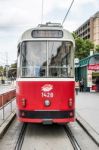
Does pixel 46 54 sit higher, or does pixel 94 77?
pixel 46 54

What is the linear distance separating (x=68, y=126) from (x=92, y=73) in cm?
2833

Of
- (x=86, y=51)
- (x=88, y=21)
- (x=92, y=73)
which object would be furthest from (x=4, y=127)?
(x=88, y=21)

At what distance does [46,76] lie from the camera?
45.5 feet

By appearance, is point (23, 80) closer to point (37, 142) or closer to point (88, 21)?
point (37, 142)

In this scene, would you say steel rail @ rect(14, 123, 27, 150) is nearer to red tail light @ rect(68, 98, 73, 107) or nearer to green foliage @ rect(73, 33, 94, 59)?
red tail light @ rect(68, 98, 73, 107)

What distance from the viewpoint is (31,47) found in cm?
1420

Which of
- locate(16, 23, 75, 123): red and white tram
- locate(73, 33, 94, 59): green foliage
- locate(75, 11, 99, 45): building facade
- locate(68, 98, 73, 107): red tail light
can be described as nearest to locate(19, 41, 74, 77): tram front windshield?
locate(16, 23, 75, 123): red and white tram

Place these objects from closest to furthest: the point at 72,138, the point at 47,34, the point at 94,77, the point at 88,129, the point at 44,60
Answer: the point at 72,138
the point at 44,60
the point at 47,34
the point at 88,129
the point at 94,77

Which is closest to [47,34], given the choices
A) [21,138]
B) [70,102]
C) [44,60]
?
[44,60]

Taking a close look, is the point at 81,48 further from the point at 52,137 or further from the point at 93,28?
the point at 93,28

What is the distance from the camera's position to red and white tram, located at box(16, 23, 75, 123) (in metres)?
13.7

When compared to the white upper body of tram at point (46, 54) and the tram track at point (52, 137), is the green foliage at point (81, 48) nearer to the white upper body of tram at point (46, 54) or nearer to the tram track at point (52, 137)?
the tram track at point (52, 137)

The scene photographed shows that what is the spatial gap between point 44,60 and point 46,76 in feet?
1.81

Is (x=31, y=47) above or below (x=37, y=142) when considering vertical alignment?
above
